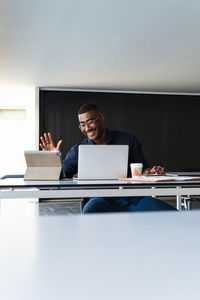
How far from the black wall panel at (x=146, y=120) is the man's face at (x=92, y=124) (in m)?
5.17

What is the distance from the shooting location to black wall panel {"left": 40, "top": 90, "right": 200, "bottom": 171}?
26.0 ft

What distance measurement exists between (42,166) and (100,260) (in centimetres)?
186

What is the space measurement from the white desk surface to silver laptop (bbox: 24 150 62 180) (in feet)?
5.34

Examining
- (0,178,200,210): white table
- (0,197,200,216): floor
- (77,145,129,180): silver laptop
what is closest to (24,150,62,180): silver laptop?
(77,145,129,180): silver laptop

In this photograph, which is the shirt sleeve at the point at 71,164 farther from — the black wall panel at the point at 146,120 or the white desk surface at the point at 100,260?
the black wall panel at the point at 146,120

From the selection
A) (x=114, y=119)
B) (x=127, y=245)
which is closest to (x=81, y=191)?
(x=127, y=245)

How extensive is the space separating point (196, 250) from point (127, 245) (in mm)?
72

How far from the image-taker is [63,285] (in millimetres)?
282

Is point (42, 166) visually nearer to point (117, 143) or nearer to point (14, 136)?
point (117, 143)
